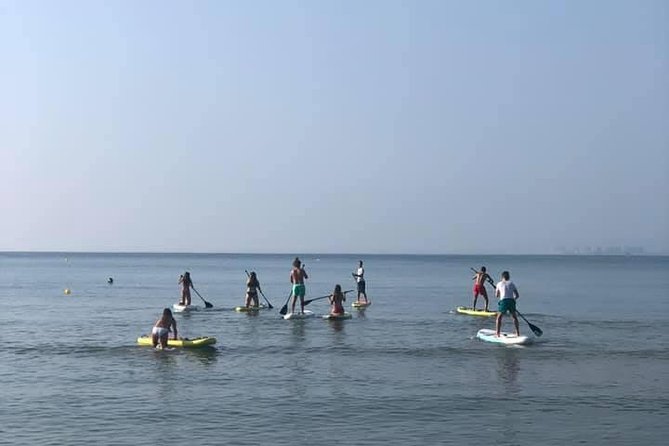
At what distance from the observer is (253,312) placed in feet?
132

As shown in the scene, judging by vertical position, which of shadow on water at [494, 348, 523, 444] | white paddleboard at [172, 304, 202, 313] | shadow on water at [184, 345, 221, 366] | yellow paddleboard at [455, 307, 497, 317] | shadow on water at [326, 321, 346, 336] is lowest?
shadow on water at [494, 348, 523, 444]

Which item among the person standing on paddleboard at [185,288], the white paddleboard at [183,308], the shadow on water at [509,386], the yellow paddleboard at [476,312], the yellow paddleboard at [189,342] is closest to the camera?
the shadow on water at [509,386]

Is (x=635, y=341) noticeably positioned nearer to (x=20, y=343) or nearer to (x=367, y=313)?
(x=367, y=313)

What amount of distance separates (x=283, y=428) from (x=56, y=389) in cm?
623

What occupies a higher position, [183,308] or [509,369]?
[183,308]

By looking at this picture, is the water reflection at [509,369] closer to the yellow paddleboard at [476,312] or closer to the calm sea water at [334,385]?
the calm sea water at [334,385]

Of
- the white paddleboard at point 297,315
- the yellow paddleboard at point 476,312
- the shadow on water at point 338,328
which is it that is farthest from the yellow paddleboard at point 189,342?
the yellow paddleboard at point 476,312

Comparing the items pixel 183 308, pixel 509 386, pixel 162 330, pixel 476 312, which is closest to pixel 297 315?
pixel 183 308

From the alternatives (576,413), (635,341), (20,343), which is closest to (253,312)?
(20,343)

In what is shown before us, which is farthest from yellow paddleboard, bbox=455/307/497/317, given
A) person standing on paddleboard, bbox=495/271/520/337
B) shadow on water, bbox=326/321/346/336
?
person standing on paddleboard, bbox=495/271/520/337

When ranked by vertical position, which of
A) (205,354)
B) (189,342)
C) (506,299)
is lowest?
(205,354)

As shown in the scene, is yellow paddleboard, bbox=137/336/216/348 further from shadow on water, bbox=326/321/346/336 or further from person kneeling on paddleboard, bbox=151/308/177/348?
shadow on water, bbox=326/321/346/336

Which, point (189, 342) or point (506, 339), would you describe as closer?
point (189, 342)

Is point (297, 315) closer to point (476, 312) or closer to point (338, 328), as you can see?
point (338, 328)
